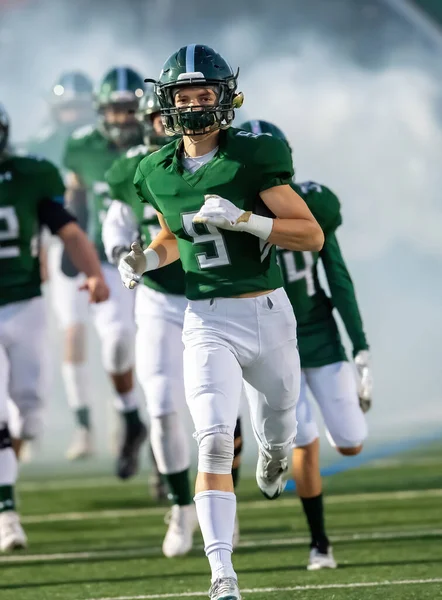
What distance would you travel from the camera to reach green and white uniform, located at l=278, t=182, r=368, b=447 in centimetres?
509

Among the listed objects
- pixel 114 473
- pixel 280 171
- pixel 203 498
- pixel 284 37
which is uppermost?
pixel 284 37

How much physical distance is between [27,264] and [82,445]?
3030 millimetres

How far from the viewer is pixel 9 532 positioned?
18.4 feet

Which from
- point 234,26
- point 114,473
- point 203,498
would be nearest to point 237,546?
point 203,498

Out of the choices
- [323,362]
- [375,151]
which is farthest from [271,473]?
[375,151]

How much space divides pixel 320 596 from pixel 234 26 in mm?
5965

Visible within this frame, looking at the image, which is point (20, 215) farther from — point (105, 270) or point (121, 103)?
point (105, 270)

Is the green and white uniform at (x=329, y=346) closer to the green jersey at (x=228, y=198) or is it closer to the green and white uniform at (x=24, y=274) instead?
the green jersey at (x=228, y=198)

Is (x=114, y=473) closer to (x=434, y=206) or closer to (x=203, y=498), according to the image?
(x=434, y=206)

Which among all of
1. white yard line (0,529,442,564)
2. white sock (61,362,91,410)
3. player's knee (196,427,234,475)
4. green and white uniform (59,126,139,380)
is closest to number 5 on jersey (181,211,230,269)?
player's knee (196,427,234,475)

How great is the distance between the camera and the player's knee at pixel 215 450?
3936 mm

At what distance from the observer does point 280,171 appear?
4078 millimetres

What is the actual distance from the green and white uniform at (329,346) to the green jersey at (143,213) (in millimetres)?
540

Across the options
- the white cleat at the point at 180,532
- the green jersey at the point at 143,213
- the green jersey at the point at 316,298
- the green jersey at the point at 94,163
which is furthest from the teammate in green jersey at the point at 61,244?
the green jersey at the point at 316,298
